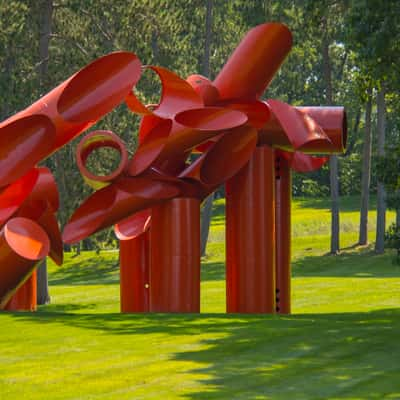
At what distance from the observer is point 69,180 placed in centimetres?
2558

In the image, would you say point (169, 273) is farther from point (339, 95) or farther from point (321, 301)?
point (339, 95)

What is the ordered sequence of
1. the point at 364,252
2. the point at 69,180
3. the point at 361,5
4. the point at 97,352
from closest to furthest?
the point at 97,352 < the point at 361,5 < the point at 69,180 < the point at 364,252

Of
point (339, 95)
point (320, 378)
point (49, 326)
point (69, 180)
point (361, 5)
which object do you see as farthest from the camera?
point (339, 95)

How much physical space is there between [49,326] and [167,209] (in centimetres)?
276

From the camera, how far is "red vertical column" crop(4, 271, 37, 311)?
1711 cm

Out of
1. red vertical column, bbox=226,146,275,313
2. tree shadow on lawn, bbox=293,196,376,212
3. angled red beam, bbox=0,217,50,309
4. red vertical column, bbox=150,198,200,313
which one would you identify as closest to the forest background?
red vertical column, bbox=226,146,275,313

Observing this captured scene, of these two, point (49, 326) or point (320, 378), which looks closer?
point (320, 378)

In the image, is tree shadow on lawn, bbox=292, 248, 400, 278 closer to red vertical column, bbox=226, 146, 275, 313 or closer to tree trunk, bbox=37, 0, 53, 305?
tree trunk, bbox=37, 0, 53, 305

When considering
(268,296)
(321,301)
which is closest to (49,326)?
(268,296)

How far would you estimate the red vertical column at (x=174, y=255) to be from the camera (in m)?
15.8

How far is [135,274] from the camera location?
672 inches

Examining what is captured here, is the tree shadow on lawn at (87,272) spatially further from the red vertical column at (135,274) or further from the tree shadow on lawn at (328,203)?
the tree shadow on lawn at (328,203)

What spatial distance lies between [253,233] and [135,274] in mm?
2158

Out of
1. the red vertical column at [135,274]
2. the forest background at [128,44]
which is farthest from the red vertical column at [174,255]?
the forest background at [128,44]
